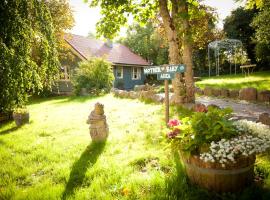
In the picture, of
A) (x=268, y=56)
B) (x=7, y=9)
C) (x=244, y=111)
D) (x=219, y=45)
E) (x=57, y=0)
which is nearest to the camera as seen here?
(x=7, y=9)

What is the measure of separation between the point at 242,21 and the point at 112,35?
25348mm

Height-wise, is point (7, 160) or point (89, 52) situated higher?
point (89, 52)

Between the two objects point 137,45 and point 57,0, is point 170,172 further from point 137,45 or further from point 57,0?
point 137,45

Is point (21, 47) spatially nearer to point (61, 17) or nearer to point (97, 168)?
point (97, 168)

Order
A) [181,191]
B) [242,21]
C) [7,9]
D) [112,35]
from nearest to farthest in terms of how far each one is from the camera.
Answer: [181,191]
[7,9]
[112,35]
[242,21]

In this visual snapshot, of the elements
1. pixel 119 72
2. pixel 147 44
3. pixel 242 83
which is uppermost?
pixel 147 44

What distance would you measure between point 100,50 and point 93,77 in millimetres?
9116

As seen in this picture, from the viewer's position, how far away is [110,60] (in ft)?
84.1

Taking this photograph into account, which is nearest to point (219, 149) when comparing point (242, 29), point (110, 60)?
point (110, 60)

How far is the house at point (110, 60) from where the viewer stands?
2473 centimetres

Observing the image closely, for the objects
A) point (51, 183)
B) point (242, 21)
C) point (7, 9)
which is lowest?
point (51, 183)

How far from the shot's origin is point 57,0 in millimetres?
22453

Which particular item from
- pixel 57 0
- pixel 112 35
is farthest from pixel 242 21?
pixel 112 35

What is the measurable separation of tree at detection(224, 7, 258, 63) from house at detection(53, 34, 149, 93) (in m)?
12.2
